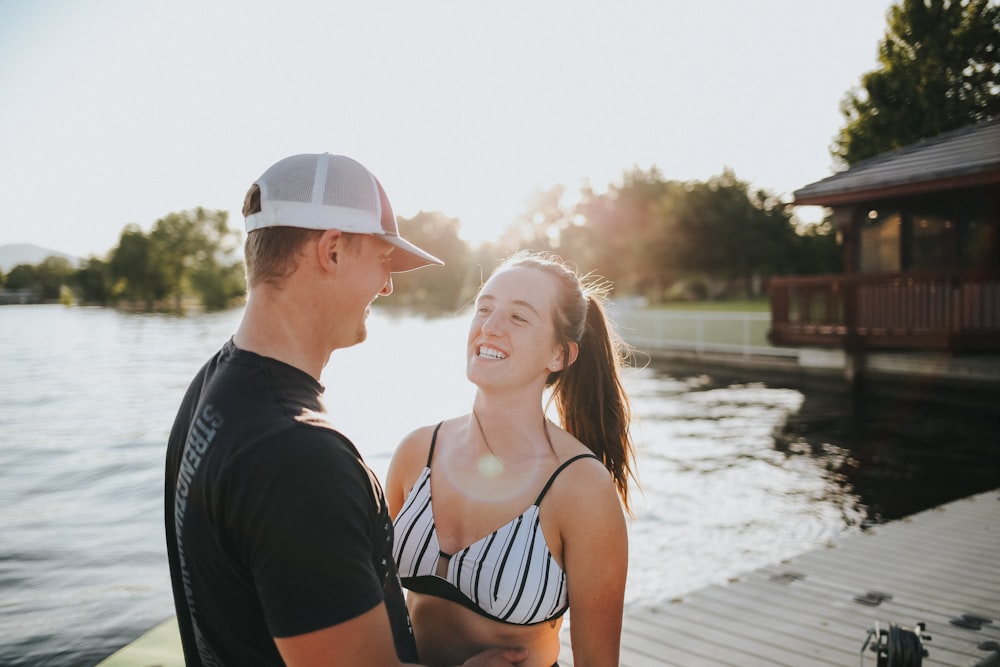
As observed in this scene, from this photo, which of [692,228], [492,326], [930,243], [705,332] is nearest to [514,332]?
[492,326]

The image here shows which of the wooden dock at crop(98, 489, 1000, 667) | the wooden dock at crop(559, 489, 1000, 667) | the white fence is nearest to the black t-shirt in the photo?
the wooden dock at crop(98, 489, 1000, 667)

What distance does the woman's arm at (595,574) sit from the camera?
7.40 feet

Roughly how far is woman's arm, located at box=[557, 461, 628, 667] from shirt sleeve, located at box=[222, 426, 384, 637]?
106 centimetres

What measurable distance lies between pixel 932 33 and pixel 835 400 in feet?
77.4

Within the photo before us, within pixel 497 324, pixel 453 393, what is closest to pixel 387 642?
pixel 497 324

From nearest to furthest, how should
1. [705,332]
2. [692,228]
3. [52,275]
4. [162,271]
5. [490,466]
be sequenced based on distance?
1. [490,466]
2. [705,332]
3. [692,228]
4. [52,275]
5. [162,271]

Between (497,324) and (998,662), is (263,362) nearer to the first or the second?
(497,324)

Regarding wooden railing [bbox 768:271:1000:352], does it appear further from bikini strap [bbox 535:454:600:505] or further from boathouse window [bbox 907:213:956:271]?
bikini strap [bbox 535:454:600:505]

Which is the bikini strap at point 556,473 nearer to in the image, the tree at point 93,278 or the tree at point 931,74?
the tree at point 931,74

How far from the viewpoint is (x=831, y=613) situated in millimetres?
4477

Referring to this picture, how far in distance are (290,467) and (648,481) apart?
32.4 ft

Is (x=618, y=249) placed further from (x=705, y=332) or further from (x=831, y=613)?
(x=831, y=613)

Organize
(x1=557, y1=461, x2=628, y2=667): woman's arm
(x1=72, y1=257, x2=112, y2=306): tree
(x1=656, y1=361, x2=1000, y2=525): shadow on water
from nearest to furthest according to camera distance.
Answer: (x1=557, y1=461, x2=628, y2=667): woman's arm
(x1=656, y1=361, x2=1000, y2=525): shadow on water
(x1=72, y1=257, x2=112, y2=306): tree

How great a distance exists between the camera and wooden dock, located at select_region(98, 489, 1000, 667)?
3.96 meters
